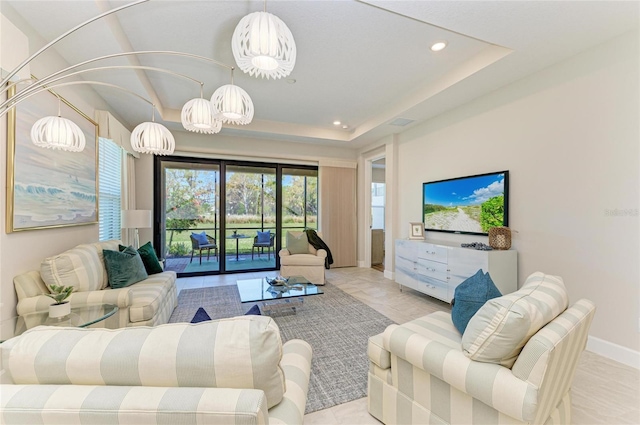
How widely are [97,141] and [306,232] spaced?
324 cm

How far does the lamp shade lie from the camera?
3.67 meters

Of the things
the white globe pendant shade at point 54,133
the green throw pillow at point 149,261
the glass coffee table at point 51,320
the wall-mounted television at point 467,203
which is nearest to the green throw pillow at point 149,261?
the green throw pillow at point 149,261

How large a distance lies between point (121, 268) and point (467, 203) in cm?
411

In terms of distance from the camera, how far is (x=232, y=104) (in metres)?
1.98

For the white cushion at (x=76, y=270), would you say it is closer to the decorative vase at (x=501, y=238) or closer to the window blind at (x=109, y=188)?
the window blind at (x=109, y=188)

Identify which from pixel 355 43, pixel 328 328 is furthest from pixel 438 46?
pixel 328 328

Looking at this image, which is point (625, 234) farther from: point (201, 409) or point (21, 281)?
point (21, 281)

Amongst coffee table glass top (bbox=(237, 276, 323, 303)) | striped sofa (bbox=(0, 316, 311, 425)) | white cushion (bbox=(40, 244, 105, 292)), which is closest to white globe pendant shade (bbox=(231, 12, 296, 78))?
striped sofa (bbox=(0, 316, 311, 425))

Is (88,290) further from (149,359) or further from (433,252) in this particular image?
(433,252)

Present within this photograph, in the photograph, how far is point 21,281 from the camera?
1946mm

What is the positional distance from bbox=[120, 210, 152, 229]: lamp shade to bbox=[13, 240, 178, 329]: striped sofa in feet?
3.38

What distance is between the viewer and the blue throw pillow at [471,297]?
149cm

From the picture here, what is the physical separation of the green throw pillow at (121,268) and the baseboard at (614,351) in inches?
174

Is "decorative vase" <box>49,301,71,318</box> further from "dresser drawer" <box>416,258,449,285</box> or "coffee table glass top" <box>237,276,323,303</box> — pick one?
"dresser drawer" <box>416,258,449,285</box>
